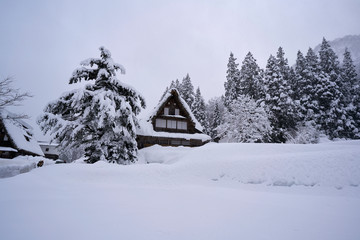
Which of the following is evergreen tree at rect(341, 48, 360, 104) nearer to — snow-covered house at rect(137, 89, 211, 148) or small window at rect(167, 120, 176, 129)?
snow-covered house at rect(137, 89, 211, 148)

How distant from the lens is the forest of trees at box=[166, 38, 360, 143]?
2700 cm

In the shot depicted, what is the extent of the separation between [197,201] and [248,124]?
2241 centimetres

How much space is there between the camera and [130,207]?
4.69m

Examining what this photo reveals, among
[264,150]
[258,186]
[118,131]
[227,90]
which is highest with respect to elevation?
[227,90]

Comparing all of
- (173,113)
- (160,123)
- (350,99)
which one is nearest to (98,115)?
(160,123)

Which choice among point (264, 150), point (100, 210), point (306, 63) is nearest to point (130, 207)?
point (100, 210)

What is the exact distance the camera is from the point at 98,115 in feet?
38.6

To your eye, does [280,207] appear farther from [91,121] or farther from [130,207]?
[91,121]

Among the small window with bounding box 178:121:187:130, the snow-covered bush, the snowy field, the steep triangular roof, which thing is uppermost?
the steep triangular roof

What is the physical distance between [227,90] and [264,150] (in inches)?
1205

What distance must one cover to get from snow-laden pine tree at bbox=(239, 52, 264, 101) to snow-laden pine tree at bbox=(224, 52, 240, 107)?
38.0 inches

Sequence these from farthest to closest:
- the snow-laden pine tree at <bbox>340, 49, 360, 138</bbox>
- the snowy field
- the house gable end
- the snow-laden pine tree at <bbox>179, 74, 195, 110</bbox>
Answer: the snow-laden pine tree at <bbox>179, 74, 195, 110</bbox> → the snow-laden pine tree at <bbox>340, 49, 360, 138</bbox> → the house gable end → the snowy field

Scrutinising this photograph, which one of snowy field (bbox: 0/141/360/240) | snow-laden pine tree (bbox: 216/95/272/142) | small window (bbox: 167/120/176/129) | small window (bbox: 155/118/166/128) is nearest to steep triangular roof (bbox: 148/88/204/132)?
small window (bbox: 155/118/166/128)

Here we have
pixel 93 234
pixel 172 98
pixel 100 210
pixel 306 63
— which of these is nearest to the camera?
pixel 93 234
